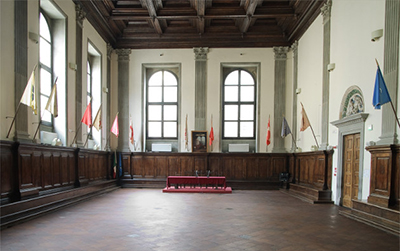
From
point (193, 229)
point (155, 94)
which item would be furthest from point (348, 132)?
point (155, 94)

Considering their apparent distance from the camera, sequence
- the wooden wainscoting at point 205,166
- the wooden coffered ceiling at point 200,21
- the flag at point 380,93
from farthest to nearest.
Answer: the wooden wainscoting at point 205,166, the wooden coffered ceiling at point 200,21, the flag at point 380,93

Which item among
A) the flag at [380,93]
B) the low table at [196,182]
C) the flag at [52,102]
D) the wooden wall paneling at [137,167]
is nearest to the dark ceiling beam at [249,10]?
the flag at [380,93]

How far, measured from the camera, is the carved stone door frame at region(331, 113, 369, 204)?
7836 millimetres

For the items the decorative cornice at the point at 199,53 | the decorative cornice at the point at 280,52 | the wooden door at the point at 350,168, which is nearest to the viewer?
the wooden door at the point at 350,168

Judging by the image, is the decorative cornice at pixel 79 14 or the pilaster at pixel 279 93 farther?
the pilaster at pixel 279 93

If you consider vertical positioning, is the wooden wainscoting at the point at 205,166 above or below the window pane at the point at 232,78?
below

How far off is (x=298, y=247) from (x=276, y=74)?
36.1 feet

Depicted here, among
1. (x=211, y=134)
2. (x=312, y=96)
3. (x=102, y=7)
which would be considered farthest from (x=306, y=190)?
(x=102, y=7)

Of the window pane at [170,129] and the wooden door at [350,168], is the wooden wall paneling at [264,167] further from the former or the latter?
the wooden door at [350,168]

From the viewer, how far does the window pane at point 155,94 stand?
50.6ft

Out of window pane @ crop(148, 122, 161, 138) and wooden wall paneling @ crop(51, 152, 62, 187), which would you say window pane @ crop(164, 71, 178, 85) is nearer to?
window pane @ crop(148, 122, 161, 138)

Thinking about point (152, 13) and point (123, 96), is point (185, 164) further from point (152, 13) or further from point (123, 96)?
point (152, 13)

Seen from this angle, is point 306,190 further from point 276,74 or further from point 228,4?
point 228,4

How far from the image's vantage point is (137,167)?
14414 mm
